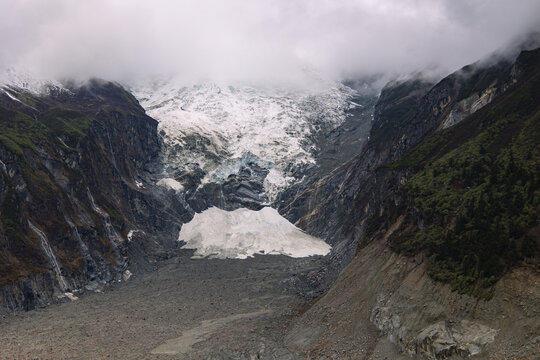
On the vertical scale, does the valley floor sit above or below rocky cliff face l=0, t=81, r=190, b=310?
below

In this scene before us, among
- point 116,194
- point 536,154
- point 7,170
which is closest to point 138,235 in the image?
point 116,194

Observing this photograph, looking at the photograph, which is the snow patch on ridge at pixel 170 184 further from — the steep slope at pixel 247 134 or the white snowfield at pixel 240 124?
the white snowfield at pixel 240 124

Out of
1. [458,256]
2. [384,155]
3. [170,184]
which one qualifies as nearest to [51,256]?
[458,256]

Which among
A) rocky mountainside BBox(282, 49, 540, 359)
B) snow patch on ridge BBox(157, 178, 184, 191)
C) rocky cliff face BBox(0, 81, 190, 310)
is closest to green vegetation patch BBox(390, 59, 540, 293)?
rocky mountainside BBox(282, 49, 540, 359)

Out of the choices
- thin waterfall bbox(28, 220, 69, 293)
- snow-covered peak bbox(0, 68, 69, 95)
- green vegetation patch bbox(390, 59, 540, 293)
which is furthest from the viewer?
snow-covered peak bbox(0, 68, 69, 95)

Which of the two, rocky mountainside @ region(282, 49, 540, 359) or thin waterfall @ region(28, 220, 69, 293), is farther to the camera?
thin waterfall @ region(28, 220, 69, 293)

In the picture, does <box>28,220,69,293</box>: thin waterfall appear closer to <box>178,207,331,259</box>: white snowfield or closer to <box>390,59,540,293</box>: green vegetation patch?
<box>178,207,331,259</box>: white snowfield

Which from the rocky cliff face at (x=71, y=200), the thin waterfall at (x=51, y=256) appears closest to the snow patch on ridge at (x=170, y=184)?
the rocky cliff face at (x=71, y=200)

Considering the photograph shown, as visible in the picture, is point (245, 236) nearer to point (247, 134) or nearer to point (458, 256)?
point (247, 134)
